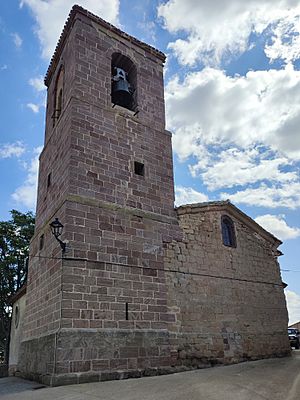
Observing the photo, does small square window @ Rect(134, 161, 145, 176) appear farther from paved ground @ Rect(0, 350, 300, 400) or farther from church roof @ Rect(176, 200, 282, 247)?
paved ground @ Rect(0, 350, 300, 400)

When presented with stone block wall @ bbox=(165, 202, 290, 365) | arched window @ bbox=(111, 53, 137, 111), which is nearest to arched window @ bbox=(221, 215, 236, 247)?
stone block wall @ bbox=(165, 202, 290, 365)

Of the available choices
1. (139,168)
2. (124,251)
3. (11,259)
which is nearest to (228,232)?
(139,168)

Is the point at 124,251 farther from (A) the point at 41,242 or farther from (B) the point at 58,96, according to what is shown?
(B) the point at 58,96

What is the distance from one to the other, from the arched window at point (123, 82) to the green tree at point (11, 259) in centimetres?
1276

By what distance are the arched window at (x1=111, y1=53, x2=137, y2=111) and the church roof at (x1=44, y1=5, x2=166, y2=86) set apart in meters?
0.74

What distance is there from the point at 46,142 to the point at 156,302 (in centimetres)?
631

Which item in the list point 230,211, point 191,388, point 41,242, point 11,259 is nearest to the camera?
point 191,388

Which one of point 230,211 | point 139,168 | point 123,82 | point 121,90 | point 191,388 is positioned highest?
point 123,82

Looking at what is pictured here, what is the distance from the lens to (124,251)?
29.9 ft

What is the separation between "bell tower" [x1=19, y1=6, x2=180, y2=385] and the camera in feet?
26.0

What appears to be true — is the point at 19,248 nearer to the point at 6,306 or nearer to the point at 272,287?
the point at 6,306

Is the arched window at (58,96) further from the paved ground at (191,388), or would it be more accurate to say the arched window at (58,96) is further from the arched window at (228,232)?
the paved ground at (191,388)

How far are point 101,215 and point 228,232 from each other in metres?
4.88

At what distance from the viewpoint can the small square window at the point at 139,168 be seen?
10.6m
